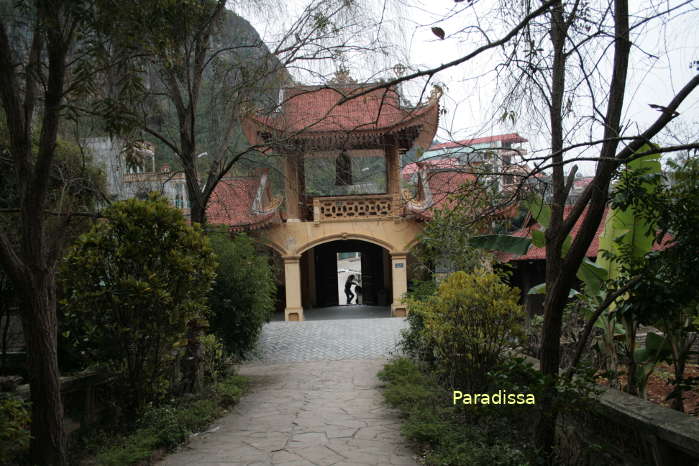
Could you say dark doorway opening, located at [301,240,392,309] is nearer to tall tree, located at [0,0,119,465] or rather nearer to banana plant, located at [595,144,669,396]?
banana plant, located at [595,144,669,396]

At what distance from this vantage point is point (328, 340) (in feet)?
41.8

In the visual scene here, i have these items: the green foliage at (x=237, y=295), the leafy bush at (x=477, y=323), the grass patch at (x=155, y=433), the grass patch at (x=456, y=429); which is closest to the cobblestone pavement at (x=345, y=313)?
the green foliage at (x=237, y=295)

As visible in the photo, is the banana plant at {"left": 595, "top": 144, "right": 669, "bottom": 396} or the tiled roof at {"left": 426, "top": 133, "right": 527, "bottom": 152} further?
the banana plant at {"left": 595, "top": 144, "right": 669, "bottom": 396}

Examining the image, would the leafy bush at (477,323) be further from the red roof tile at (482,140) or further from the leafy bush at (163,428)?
the leafy bush at (163,428)

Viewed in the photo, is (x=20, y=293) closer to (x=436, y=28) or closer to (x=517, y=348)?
(x=436, y=28)

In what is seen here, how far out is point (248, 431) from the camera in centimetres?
620

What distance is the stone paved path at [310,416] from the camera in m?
5.18

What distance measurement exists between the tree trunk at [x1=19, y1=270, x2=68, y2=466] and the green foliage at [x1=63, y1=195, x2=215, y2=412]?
120 centimetres

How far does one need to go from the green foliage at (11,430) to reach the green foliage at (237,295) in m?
5.30

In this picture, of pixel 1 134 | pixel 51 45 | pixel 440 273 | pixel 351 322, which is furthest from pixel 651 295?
pixel 351 322

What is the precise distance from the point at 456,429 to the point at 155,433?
2844 millimetres

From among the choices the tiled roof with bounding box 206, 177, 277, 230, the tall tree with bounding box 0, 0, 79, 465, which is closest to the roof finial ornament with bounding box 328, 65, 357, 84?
the tall tree with bounding box 0, 0, 79, 465

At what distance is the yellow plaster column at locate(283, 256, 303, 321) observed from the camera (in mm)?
17750

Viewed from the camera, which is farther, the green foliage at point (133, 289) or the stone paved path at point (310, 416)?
the green foliage at point (133, 289)
